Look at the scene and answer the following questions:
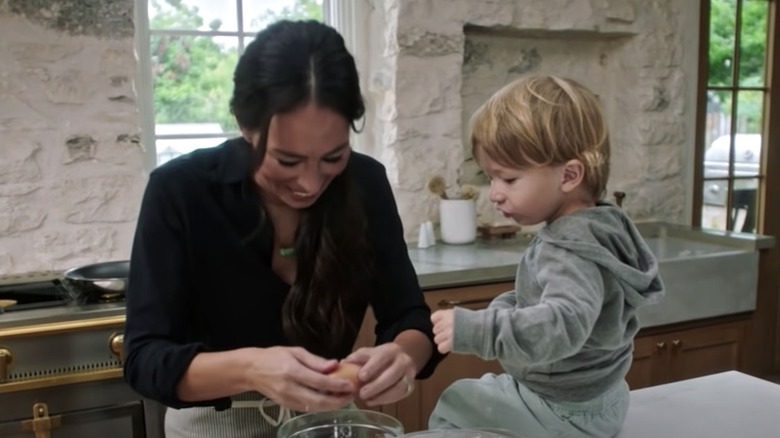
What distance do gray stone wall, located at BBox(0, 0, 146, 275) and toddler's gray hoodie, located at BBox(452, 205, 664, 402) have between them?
1568 mm

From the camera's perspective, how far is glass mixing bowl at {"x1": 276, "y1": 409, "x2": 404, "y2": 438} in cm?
100

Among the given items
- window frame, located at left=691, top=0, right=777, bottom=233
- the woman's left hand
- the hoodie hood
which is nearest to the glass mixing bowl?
the woman's left hand

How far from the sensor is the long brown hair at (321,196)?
107cm

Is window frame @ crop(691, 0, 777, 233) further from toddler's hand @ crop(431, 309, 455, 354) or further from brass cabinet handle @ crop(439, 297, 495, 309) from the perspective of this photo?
toddler's hand @ crop(431, 309, 455, 354)

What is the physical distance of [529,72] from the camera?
3.07m

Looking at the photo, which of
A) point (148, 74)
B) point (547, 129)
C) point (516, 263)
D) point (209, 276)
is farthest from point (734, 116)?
point (209, 276)

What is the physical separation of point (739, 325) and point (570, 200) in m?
1.89

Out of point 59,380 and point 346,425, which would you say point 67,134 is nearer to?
point 59,380

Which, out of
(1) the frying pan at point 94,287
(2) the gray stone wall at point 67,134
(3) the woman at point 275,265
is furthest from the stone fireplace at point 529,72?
(3) the woman at point 275,265

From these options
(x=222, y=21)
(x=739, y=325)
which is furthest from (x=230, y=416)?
(x=739, y=325)

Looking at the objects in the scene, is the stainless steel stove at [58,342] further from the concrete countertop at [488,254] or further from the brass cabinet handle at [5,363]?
the concrete countertop at [488,254]

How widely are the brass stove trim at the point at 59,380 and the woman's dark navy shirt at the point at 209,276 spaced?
70 centimetres

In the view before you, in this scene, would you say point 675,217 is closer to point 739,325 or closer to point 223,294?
point 739,325

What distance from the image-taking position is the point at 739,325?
2.68 meters
